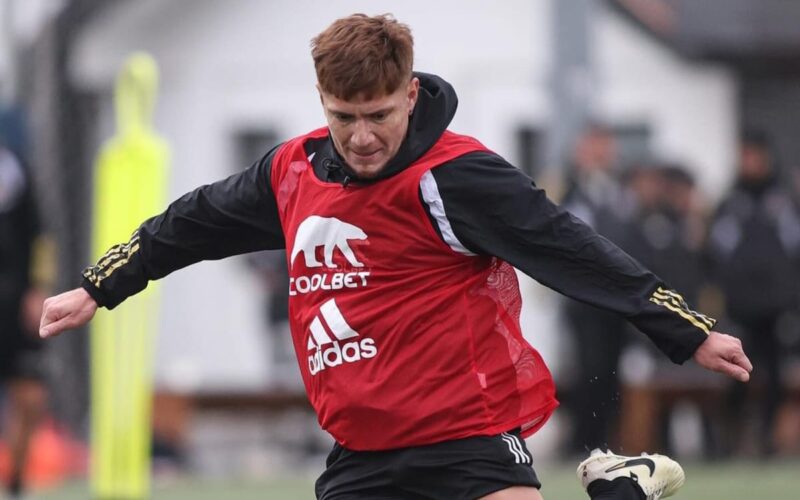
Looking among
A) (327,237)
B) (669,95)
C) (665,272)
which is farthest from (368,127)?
(669,95)

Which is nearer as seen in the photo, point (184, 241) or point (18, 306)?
point (184, 241)

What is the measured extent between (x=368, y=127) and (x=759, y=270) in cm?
890

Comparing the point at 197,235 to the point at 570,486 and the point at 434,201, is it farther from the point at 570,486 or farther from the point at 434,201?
the point at 570,486

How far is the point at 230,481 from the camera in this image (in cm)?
1369

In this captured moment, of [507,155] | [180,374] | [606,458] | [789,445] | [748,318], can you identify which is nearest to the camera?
[606,458]

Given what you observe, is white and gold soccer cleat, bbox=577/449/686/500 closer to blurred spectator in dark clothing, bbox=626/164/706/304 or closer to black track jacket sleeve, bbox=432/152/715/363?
black track jacket sleeve, bbox=432/152/715/363

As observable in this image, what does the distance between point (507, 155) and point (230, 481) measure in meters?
7.24

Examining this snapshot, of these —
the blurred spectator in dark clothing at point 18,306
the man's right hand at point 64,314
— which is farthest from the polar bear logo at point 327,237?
the blurred spectator in dark clothing at point 18,306

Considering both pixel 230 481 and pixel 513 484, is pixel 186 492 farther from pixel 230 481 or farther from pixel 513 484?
pixel 513 484

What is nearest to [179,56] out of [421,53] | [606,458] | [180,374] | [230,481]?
[421,53]

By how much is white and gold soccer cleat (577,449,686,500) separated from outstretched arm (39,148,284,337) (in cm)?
112

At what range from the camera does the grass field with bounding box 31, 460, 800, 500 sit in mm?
10992

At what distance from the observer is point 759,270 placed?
537 inches

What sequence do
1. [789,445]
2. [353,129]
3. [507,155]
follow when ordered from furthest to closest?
1. [507,155]
2. [789,445]
3. [353,129]
